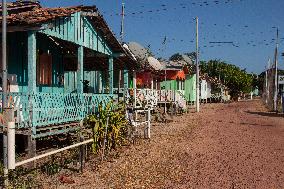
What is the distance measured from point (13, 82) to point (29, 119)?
10.4 ft

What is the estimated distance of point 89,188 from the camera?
8.16 m

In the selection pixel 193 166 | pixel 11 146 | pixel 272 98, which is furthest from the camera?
pixel 272 98

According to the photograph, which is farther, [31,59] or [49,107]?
[49,107]

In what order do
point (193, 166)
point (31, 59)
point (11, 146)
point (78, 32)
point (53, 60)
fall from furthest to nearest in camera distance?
point (53, 60) < point (78, 32) < point (193, 166) < point (31, 59) < point (11, 146)

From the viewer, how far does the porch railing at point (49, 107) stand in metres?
9.78

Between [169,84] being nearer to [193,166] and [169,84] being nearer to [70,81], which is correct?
[70,81]

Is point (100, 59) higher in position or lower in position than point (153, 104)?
higher

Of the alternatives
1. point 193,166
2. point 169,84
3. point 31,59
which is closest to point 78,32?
point 31,59

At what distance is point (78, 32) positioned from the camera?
13133 millimetres

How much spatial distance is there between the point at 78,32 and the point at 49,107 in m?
3.36

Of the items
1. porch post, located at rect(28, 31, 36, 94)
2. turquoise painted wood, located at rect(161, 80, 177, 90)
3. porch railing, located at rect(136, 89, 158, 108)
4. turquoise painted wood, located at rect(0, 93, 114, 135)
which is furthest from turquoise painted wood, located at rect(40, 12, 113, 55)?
turquoise painted wood, located at rect(161, 80, 177, 90)

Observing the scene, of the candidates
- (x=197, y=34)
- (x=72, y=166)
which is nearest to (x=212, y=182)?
(x=72, y=166)

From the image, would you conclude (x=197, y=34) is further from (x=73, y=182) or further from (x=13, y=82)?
(x=73, y=182)

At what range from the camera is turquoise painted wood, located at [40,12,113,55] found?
38.4 feet
